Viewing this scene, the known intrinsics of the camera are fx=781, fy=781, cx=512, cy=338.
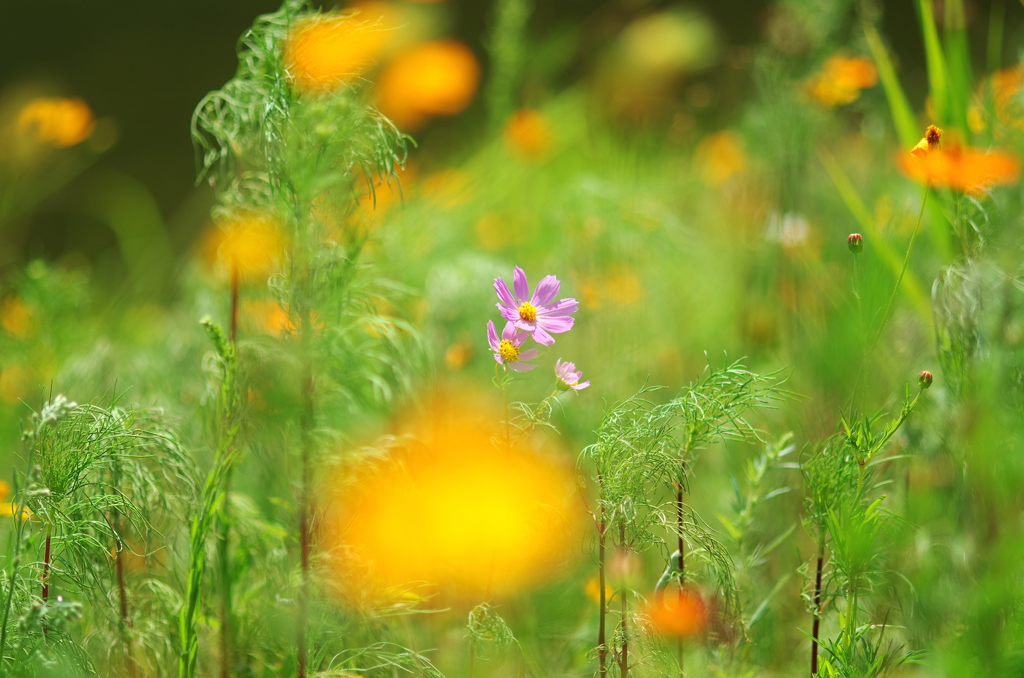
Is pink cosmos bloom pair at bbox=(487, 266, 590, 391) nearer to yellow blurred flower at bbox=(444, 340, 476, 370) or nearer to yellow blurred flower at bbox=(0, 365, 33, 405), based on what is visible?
yellow blurred flower at bbox=(444, 340, 476, 370)

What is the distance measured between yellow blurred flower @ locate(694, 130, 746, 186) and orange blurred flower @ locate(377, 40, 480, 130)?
68cm

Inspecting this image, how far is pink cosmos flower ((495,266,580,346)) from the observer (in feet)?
2.20

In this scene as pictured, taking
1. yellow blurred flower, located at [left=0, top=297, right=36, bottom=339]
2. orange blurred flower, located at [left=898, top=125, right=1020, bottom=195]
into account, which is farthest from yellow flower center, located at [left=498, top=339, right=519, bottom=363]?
yellow blurred flower, located at [left=0, top=297, right=36, bottom=339]

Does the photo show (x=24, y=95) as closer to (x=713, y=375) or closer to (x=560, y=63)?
(x=560, y=63)

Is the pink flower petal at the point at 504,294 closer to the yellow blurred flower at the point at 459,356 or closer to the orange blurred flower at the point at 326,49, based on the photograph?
the orange blurred flower at the point at 326,49

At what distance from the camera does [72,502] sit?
2.39 feet

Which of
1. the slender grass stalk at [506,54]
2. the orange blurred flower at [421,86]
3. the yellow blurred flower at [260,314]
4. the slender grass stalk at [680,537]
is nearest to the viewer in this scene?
the slender grass stalk at [680,537]

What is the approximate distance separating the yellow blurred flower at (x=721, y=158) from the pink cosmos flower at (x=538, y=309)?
Result: 1420 mm

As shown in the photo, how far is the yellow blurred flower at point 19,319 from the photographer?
1257 millimetres

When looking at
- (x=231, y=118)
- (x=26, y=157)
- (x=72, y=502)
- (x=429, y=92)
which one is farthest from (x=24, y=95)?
(x=72, y=502)

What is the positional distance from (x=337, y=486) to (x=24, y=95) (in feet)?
8.78

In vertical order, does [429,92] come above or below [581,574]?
above

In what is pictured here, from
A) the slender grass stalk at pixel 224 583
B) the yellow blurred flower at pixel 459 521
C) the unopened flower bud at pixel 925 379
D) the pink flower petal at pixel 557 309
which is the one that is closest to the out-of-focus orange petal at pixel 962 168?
the unopened flower bud at pixel 925 379

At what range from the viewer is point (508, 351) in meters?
0.67
